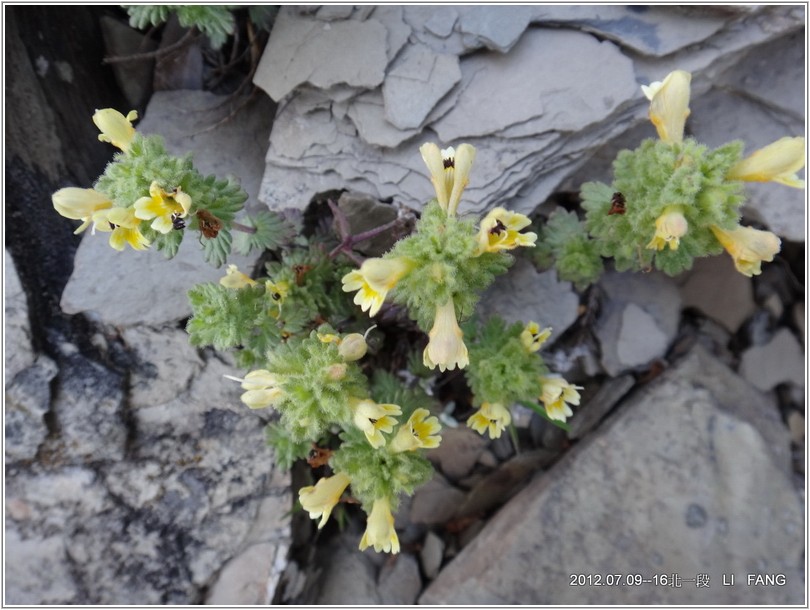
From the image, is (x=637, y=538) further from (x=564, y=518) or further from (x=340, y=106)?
(x=340, y=106)

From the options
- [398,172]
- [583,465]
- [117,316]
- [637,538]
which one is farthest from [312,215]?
[637,538]

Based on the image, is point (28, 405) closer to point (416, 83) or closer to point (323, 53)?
point (323, 53)

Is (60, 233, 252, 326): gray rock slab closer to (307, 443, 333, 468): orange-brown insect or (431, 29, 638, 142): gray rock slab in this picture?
(307, 443, 333, 468): orange-brown insect

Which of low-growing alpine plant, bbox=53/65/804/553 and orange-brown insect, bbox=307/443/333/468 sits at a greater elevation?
low-growing alpine plant, bbox=53/65/804/553

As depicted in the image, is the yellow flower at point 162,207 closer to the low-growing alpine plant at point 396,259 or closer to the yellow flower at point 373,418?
the low-growing alpine plant at point 396,259

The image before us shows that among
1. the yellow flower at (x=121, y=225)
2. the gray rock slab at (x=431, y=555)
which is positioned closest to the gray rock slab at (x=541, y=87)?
the yellow flower at (x=121, y=225)

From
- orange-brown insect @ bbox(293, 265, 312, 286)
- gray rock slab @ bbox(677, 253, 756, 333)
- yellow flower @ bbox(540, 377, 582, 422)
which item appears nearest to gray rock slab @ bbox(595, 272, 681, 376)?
gray rock slab @ bbox(677, 253, 756, 333)
